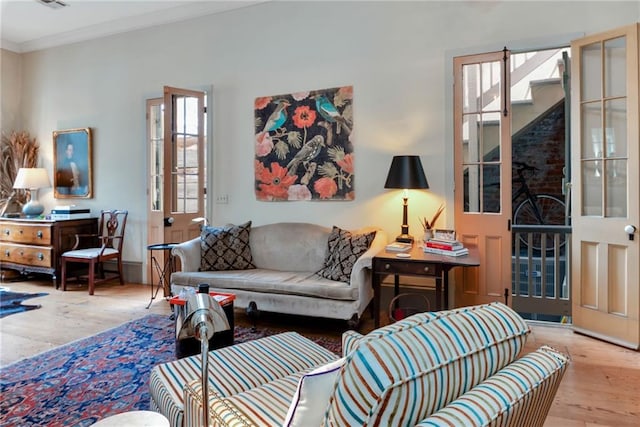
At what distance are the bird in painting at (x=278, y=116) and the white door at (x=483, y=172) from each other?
174cm

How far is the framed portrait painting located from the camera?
5.38 meters

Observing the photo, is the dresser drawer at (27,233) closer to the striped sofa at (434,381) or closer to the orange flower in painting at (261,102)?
the orange flower in painting at (261,102)

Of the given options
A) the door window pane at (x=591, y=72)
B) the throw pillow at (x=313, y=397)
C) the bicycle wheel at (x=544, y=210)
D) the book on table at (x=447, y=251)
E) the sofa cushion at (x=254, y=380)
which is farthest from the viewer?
the bicycle wheel at (x=544, y=210)

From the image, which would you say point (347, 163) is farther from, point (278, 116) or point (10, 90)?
point (10, 90)

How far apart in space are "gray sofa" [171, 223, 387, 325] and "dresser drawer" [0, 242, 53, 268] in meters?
2.27

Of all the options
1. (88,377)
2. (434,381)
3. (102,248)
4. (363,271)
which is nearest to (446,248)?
(363,271)

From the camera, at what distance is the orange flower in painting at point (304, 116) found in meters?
4.09

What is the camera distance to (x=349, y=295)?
3074mm

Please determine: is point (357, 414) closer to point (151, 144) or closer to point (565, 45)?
point (565, 45)

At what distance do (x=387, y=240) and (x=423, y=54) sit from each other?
5.89 ft

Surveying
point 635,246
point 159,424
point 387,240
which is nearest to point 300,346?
point 159,424

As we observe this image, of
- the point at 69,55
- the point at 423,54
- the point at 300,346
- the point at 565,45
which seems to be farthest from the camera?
the point at 69,55

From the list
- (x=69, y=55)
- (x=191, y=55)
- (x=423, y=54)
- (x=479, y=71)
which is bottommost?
(x=479, y=71)

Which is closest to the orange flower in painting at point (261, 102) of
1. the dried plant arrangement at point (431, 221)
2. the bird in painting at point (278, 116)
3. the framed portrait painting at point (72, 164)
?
the bird in painting at point (278, 116)
